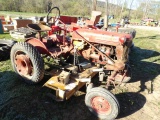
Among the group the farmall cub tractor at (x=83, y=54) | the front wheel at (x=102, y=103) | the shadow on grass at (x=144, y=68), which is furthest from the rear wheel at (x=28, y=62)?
the shadow on grass at (x=144, y=68)

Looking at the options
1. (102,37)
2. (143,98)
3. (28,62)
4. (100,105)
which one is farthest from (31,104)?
(143,98)

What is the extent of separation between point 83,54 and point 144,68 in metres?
2.69

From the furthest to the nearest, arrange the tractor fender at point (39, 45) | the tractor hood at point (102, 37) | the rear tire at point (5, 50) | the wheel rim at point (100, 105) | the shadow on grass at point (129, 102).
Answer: the rear tire at point (5, 50)
the tractor fender at point (39, 45)
the tractor hood at point (102, 37)
the shadow on grass at point (129, 102)
the wheel rim at point (100, 105)

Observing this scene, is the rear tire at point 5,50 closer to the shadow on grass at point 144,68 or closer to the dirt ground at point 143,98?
the dirt ground at point 143,98

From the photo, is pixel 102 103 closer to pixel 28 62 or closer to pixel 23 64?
pixel 28 62

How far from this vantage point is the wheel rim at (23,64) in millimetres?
3637

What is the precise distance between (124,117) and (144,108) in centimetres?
60

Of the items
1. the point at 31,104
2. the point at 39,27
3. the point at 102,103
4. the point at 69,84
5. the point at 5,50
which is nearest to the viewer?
the point at 102,103

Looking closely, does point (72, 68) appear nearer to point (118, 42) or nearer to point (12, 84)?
point (118, 42)

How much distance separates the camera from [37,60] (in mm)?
3402

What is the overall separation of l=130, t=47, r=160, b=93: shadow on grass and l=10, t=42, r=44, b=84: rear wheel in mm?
2518

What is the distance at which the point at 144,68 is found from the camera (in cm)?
551

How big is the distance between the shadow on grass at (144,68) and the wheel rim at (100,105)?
1.60 metres

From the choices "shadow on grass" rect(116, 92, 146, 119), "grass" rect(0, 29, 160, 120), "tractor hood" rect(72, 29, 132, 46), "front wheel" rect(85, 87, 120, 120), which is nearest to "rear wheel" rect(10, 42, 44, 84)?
"grass" rect(0, 29, 160, 120)
